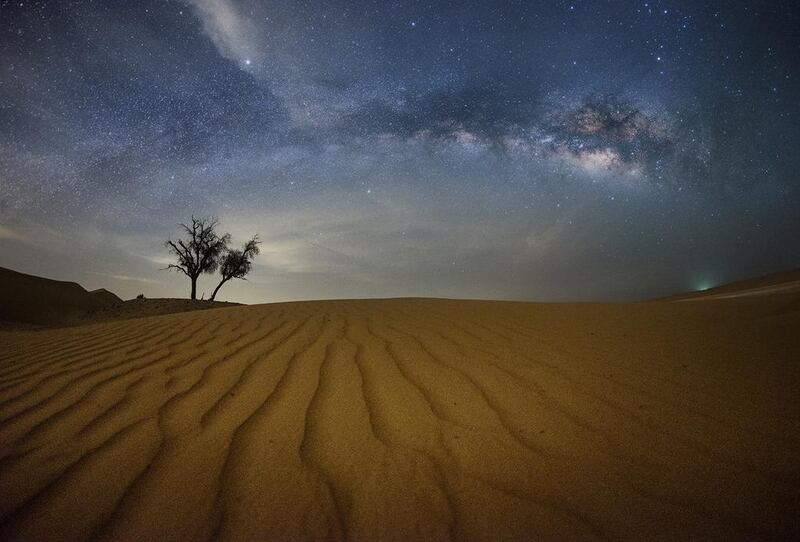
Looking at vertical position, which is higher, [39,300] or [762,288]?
[39,300]

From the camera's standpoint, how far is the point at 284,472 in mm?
1604

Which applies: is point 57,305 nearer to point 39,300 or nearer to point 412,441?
point 39,300

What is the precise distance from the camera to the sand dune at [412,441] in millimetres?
1351

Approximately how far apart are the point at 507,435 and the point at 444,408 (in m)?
0.42

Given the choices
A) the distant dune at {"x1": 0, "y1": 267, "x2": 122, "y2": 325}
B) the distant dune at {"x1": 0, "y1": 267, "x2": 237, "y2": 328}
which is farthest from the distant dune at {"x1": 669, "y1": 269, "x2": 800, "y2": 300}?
the distant dune at {"x1": 0, "y1": 267, "x2": 122, "y2": 325}

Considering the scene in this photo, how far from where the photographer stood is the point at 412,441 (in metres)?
1.84

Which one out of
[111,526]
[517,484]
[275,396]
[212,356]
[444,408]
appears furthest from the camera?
[212,356]

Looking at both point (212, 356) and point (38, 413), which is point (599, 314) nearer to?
point (212, 356)

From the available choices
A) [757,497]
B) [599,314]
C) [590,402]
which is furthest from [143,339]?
[599,314]

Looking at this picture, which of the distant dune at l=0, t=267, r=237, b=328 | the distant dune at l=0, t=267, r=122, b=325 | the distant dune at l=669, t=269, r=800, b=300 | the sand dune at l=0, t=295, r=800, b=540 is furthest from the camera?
the distant dune at l=0, t=267, r=122, b=325

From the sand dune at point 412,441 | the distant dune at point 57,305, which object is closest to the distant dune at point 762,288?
the sand dune at point 412,441

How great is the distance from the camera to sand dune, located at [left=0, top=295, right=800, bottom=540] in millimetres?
1351

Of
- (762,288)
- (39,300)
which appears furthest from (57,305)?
(762,288)

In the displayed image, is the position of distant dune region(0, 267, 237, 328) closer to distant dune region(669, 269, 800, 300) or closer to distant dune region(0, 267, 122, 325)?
distant dune region(0, 267, 122, 325)
